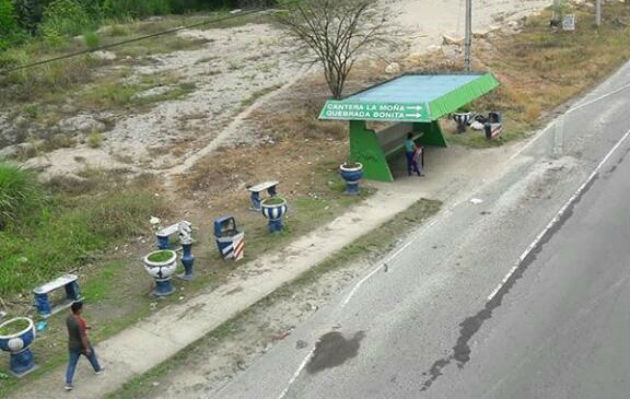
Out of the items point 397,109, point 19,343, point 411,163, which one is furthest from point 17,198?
point 411,163

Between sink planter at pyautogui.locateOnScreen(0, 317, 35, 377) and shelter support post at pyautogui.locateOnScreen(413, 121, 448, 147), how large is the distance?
14.6 meters

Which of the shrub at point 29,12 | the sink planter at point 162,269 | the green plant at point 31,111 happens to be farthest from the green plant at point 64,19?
the sink planter at point 162,269

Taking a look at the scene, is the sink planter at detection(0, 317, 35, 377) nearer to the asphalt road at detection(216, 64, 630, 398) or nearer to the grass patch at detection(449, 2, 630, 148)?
the asphalt road at detection(216, 64, 630, 398)

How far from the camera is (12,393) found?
412 inches

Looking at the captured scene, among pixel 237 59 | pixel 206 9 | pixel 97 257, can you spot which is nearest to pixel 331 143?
pixel 97 257

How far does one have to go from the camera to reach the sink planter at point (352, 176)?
1819 cm

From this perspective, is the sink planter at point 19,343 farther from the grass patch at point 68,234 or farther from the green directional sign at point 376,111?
the green directional sign at point 376,111

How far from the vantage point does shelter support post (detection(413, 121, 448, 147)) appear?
22.4m

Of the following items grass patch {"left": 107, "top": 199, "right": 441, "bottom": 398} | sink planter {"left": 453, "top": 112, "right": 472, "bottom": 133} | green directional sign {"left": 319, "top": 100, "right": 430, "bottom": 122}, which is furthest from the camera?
sink planter {"left": 453, "top": 112, "right": 472, "bottom": 133}

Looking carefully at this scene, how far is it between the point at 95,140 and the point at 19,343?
580 inches

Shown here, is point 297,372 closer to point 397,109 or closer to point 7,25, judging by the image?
point 397,109

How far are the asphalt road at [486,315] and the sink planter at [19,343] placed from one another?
129 inches

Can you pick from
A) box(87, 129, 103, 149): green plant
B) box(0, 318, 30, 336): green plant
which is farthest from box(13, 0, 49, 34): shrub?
box(0, 318, 30, 336): green plant

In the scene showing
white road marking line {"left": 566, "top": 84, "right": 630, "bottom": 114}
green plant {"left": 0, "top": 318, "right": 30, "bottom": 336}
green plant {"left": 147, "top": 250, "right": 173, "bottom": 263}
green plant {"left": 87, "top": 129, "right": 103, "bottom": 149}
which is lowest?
white road marking line {"left": 566, "top": 84, "right": 630, "bottom": 114}
